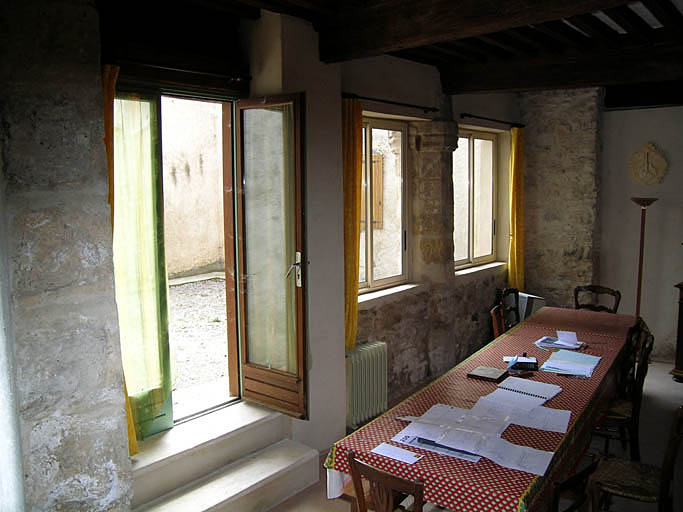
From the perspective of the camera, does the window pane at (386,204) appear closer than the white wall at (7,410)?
No

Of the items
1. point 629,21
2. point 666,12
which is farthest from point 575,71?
point 666,12

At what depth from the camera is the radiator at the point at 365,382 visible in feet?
14.7

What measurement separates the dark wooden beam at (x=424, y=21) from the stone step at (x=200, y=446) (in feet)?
7.92

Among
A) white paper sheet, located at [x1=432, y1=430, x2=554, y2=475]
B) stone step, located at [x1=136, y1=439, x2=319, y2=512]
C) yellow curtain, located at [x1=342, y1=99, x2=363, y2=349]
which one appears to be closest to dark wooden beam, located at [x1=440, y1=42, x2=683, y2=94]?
yellow curtain, located at [x1=342, y1=99, x2=363, y2=349]

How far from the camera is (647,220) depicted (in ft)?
21.2

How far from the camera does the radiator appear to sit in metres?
4.47

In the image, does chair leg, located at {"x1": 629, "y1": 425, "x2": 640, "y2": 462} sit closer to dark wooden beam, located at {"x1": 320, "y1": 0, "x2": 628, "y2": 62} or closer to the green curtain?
dark wooden beam, located at {"x1": 320, "y1": 0, "x2": 628, "y2": 62}

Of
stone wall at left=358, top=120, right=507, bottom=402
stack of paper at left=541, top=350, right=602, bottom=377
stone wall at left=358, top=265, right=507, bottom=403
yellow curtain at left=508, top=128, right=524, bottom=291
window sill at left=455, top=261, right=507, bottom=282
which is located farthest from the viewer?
yellow curtain at left=508, top=128, right=524, bottom=291

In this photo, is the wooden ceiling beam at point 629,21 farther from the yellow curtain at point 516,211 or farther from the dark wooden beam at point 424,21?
the yellow curtain at point 516,211

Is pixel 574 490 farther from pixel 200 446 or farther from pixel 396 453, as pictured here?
pixel 200 446

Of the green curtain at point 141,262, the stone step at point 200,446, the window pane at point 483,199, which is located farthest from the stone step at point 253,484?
the window pane at point 483,199

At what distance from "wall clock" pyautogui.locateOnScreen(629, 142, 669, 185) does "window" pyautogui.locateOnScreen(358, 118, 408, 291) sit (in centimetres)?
275

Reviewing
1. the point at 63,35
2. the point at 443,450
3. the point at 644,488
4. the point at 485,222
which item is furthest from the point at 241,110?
the point at 485,222

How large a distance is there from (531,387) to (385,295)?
6.46 ft
